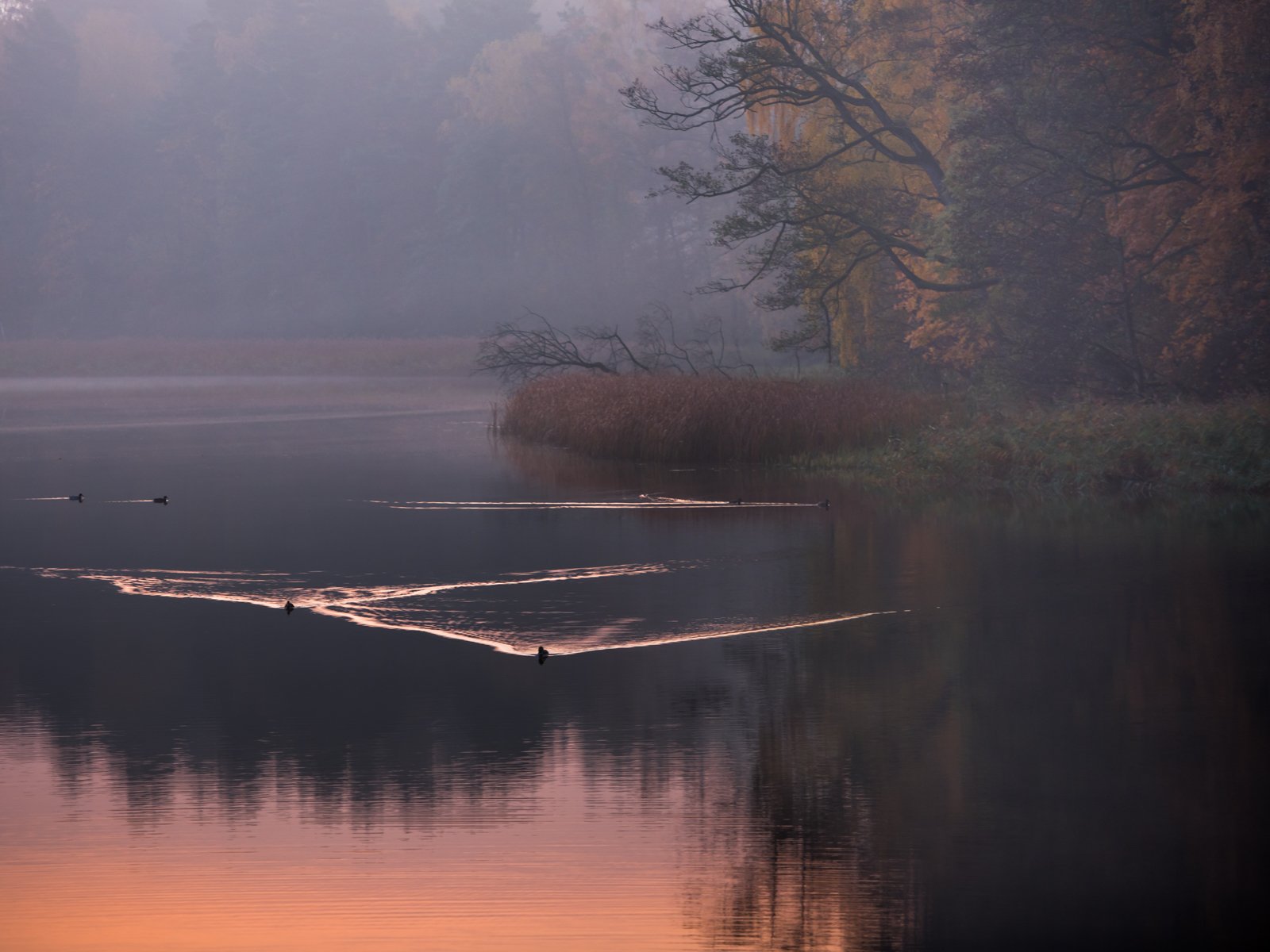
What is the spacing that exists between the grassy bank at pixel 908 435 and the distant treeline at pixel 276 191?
5192 cm

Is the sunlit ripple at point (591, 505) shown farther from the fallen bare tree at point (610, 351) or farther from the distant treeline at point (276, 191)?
the distant treeline at point (276, 191)

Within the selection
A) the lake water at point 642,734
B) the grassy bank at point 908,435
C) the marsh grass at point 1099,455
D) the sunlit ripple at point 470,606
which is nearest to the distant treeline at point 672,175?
the marsh grass at point 1099,455

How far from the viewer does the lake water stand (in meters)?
6.70

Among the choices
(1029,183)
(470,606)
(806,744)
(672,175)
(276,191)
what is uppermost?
(276,191)

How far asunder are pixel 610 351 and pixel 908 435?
3801 centimetres

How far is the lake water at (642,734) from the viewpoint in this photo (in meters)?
6.70

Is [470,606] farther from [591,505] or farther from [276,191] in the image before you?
[276,191]

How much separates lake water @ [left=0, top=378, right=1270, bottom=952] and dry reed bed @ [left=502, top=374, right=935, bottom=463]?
666 centimetres

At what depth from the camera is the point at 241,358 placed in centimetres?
6831

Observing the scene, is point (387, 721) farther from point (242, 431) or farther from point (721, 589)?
point (242, 431)

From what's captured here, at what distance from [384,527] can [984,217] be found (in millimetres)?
12249

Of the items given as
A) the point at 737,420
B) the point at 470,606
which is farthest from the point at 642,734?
the point at 737,420

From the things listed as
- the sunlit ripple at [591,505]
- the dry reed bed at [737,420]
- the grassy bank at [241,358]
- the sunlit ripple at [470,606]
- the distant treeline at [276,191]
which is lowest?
the sunlit ripple at [470,606]

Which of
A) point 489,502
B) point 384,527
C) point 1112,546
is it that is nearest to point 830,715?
point 1112,546
